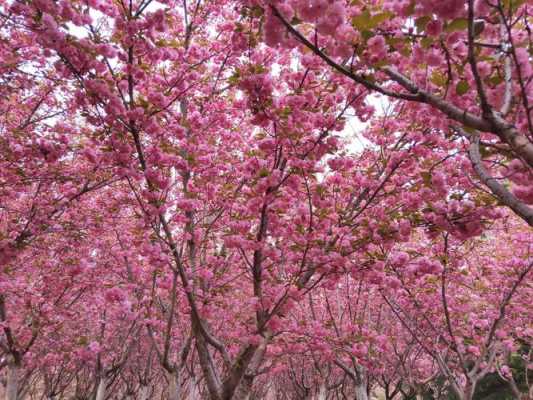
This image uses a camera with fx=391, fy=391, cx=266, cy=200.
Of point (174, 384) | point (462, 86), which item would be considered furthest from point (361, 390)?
point (462, 86)

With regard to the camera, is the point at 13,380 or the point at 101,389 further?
the point at 101,389

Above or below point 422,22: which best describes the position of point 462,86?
below

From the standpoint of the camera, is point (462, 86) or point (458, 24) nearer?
point (458, 24)

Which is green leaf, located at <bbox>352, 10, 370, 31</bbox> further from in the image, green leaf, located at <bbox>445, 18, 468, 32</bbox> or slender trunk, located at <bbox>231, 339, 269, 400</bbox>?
slender trunk, located at <bbox>231, 339, 269, 400</bbox>

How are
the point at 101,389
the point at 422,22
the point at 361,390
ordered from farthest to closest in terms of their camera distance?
the point at 101,389 < the point at 361,390 < the point at 422,22

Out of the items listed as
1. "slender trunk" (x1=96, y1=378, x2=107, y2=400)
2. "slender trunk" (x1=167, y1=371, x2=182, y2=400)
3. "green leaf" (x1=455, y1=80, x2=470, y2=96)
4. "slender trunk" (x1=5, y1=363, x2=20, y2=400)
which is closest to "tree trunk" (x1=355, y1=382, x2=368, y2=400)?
"slender trunk" (x1=167, y1=371, x2=182, y2=400)

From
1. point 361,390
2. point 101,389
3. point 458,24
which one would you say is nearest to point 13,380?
point 101,389

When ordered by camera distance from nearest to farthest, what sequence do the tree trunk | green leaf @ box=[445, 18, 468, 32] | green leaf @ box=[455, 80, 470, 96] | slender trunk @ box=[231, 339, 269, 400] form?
green leaf @ box=[445, 18, 468, 32] → green leaf @ box=[455, 80, 470, 96] → slender trunk @ box=[231, 339, 269, 400] → the tree trunk

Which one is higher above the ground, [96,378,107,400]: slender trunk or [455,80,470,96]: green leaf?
[455,80,470,96]: green leaf

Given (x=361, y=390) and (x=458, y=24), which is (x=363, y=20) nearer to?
(x=458, y=24)

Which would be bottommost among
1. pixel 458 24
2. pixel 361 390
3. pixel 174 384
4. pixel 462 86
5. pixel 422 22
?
pixel 361 390

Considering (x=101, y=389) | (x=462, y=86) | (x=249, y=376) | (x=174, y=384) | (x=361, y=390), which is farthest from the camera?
(x=101, y=389)

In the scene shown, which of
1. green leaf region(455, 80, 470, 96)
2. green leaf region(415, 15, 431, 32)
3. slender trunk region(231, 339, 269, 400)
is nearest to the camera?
green leaf region(415, 15, 431, 32)

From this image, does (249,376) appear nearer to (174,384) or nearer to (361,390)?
(174,384)
